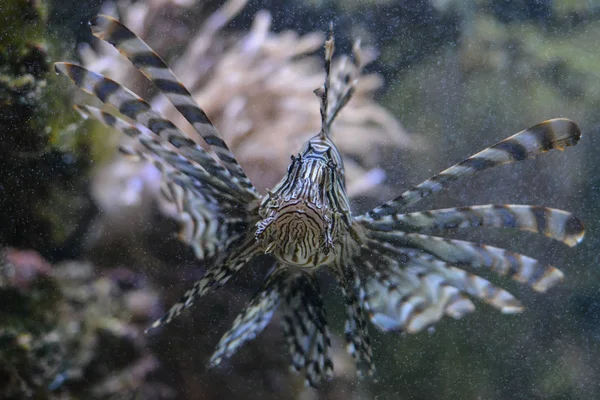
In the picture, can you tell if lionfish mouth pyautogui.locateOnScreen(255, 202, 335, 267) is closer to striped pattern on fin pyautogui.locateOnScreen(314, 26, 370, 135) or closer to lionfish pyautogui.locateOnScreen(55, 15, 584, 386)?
lionfish pyautogui.locateOnScreen(55, 15, 584, 386)

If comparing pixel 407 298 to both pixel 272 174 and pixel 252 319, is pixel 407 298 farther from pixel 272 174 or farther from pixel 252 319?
pixel 272 174

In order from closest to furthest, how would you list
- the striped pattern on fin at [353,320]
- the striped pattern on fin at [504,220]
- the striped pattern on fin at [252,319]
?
the striped pattern on fin at [504,220] < the striped pattern on fin at [353,320] < the striped pattern on fin at [252,319]

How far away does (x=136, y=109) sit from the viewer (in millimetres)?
1838

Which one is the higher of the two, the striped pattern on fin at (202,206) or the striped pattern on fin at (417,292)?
the striped pattern on fin at (202,206)

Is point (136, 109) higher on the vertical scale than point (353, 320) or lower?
higher

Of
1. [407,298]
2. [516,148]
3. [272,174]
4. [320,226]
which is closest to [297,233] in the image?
[320,226]

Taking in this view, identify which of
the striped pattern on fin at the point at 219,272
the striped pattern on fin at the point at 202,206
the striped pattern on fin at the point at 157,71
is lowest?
the striped pattern on fin at the point at 219,272

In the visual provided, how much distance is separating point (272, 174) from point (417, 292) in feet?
3.16

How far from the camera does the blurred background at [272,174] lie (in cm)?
247

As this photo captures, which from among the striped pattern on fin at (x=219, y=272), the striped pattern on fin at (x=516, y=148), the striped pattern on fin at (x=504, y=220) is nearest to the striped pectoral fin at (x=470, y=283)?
the striped pattern on fin at (x=504, y=220)

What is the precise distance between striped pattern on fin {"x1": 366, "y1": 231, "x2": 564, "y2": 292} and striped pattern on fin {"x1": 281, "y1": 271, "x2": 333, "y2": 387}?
1.30 ft

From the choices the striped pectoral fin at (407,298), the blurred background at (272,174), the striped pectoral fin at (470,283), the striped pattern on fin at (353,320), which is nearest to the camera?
Answer: the striped pectoral fin at (470,283)

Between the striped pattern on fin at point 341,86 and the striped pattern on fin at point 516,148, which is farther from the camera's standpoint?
the striped pattern on fin at point 341,86

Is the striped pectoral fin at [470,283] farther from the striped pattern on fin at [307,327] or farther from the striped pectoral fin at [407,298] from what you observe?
the striped pattern on fin at [307,327]
